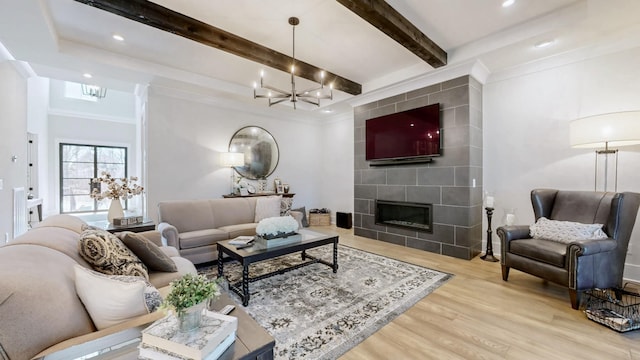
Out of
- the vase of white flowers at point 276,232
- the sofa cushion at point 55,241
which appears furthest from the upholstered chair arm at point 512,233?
the sofa cushion at point 55,241

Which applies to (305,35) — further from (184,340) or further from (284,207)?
(184,340)

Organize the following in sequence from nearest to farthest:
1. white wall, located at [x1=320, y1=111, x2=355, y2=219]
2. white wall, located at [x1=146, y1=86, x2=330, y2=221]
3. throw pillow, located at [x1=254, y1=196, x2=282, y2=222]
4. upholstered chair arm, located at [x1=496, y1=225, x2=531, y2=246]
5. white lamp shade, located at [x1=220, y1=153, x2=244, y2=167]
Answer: upholstered chair arm, located at [x1=496, y1=225, x2=531, y2=246] → throw pillow, located at [x1=254, y1=196, x2=282, y2=222] → white wall, located at [x1=146, y1=86, x2=330, y2=221] → white lamp shade, located at [x1=220, y1=153, x2=244, y2=167] → white wall, located at [x1=320, y1=111, x2=355, y2=219]

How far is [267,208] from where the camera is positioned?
4.18 meters

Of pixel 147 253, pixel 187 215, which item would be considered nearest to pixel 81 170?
pixel 187 215

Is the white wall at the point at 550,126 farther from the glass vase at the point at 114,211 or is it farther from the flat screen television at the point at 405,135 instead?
the glass vase at the point at 114,211

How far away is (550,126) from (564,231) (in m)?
1.52

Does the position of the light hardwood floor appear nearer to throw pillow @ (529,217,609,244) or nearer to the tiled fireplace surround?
throw pillow @ (529,217,609,244)

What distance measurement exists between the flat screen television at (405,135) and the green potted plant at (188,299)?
3856 millimetres

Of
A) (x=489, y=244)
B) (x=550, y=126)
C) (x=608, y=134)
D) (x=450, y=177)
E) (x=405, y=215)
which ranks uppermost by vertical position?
(x=550, y=126)

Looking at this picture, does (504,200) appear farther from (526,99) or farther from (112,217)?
(112,217)

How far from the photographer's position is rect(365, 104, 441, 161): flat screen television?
4.02 meters

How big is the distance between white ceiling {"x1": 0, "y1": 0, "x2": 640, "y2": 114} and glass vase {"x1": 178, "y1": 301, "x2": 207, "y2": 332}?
107 inches

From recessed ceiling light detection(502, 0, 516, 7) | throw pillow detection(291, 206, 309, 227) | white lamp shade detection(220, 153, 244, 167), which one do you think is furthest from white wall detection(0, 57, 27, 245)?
recessed ceiling light detection(502, 0, 516, 7)

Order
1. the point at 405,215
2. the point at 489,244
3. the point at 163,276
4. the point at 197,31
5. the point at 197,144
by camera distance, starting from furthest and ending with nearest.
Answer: the point at 197,144 < the point at 405,215 < the point at 489,244 < the point at 197,31 < the point at 163,276
